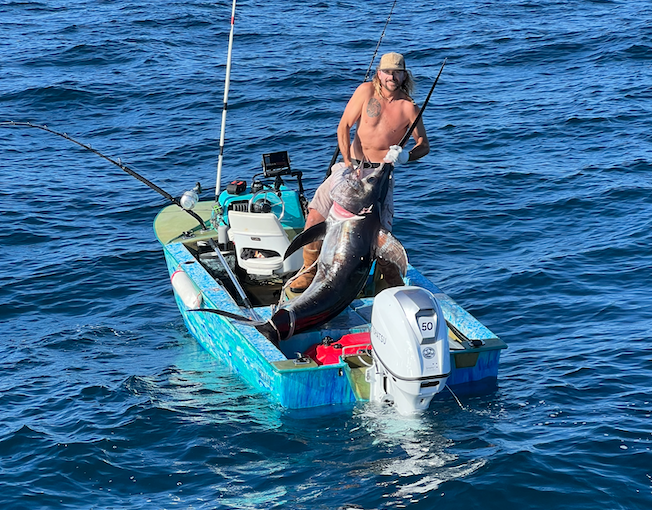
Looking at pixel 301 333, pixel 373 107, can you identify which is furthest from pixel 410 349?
pixel 373 107

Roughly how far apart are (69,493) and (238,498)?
Answer: 1145 millimetres

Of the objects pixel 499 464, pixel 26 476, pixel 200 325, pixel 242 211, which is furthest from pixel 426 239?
pixel 26 476

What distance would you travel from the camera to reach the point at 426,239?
11.1 meters

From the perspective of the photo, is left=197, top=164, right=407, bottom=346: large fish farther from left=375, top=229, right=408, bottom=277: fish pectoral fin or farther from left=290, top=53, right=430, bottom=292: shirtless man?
left=290, top=53, right=430, bottom=292: shirtless man

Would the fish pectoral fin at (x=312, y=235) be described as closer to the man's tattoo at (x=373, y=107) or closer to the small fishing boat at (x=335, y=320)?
the small fishing boat at (x=335, y=320)

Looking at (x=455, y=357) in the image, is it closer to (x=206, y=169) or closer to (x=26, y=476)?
(x=26, y=476)

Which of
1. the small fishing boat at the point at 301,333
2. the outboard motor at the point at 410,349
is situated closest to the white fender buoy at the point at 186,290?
the small fishing boat at the point at 301,333

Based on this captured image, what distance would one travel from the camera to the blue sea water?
6055mm

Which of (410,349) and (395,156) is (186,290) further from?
(410,349)

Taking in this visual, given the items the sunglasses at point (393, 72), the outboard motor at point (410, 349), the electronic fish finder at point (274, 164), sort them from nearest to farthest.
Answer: the outboard motor at point (410, 349) → the sunglasses at point (393, 72) → the electronic fish finder at point (274, 164)

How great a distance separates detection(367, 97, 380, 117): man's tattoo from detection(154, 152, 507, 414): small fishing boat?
4.31 ft

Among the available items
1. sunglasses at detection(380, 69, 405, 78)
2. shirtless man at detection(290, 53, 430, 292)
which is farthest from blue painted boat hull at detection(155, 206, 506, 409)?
sunglasses at detection(380, 69, 405, 78)

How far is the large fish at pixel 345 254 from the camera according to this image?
7.12m

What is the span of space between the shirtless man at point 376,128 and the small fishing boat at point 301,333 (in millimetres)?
549
